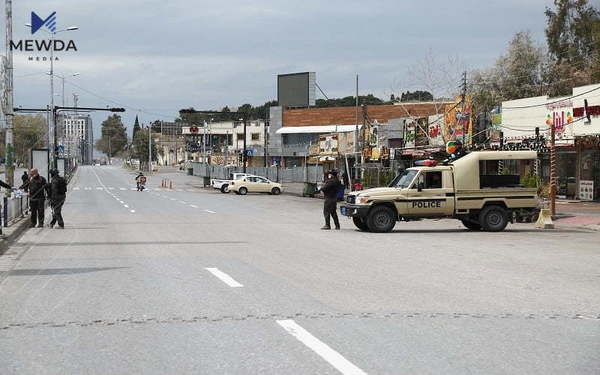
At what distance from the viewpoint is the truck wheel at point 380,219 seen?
22016mm

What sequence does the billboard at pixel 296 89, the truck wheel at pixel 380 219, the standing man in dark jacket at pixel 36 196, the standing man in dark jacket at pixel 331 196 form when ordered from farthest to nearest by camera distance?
the billboard at pixel 296 89 < the standing man in dark jacket at pixel 36 196 < the standing man in dark jacket at pixel 331 196 < the truck wheel at pixel 380 219

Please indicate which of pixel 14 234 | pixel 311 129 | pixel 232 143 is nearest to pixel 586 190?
pixel 14 234

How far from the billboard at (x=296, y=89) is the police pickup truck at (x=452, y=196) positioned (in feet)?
274

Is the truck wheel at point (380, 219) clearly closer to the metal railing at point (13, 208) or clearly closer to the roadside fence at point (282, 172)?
the metal railing at point (13, 208)

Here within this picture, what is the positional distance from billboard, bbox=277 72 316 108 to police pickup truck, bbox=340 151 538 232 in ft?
274

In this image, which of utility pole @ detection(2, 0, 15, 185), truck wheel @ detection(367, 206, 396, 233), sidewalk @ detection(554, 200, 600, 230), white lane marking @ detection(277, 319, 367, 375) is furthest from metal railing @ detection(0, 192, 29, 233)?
sidewalk @ detection(554, 200, 600, 230)

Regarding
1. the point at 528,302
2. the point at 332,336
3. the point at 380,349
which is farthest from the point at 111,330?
the point at 528,302

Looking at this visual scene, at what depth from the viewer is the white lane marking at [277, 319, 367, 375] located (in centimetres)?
607

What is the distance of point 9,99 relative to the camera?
29.9 meters

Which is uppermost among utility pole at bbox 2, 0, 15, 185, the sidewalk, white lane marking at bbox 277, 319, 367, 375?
utility pole at bbox 2, 0, 15, 185

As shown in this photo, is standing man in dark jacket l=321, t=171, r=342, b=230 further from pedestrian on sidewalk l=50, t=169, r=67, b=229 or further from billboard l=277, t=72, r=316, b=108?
billboard l=277, t=72, r=316, b=108

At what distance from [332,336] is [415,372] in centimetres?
147

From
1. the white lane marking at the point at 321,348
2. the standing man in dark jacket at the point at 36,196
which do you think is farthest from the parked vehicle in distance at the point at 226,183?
the white lane marking at the point at 321,348

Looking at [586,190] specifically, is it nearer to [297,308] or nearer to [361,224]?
[361,224]
